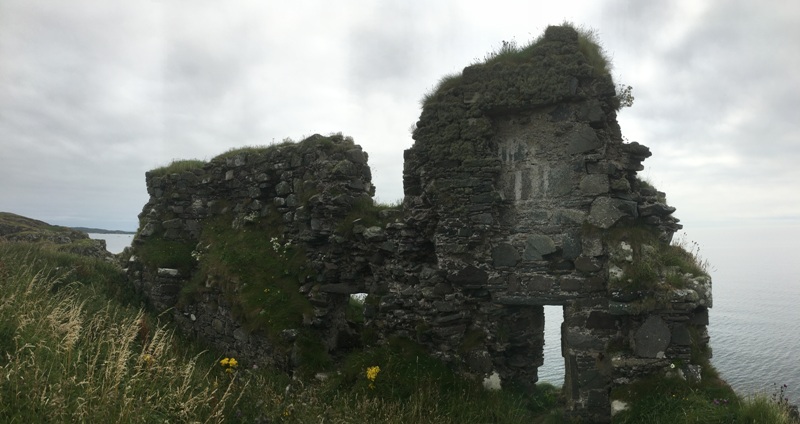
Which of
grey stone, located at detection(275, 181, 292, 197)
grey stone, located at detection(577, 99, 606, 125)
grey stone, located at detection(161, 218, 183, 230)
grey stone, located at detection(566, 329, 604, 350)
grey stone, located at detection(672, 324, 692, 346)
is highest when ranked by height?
grey stone, located at detection(577, 99, 606, 125)

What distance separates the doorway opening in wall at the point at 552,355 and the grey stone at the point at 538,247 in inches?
133

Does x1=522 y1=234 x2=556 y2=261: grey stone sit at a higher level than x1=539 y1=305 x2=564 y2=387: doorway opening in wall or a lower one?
higher

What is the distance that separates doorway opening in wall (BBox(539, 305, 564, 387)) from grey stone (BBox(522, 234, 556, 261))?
338cm

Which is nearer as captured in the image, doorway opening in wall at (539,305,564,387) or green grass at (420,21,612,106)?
green grass at (420,21,612,106)

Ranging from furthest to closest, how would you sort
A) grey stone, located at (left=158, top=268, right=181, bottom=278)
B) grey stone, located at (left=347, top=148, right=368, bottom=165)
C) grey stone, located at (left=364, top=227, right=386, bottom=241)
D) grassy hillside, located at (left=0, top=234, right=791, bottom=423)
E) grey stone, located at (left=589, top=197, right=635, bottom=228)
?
grey stone, located at (left=158, top=268, right=181, bottom=278)
grey stone, located at (left=347, top=148, right=368, bottom=165)
grey stone, located at (left=364, top=227, right=386, bottom=241)
grey stone, located at (left=589, top=197, right=635, bottom=228)
grassy hillside, located at (left=0, top=234, right=791, bottom=423)

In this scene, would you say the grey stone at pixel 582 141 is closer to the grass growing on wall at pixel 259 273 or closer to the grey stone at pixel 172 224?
the grass growing on wall at pixel 259 273

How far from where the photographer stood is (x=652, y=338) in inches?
271

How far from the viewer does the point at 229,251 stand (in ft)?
39.8

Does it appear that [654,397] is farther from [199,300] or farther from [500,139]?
[199,300]

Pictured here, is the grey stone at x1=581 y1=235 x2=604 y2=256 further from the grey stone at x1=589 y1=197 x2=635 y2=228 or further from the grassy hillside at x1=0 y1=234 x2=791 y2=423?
the grassy hillside at x1=0 y1=234 x2=791 y2=423

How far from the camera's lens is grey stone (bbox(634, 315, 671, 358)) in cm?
682


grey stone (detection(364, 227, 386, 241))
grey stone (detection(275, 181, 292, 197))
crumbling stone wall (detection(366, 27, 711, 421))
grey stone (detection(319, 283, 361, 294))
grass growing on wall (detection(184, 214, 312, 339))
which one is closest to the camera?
crumbling stone wall (detection(366, 27, 711, 421))

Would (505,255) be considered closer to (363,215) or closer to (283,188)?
(363,215)

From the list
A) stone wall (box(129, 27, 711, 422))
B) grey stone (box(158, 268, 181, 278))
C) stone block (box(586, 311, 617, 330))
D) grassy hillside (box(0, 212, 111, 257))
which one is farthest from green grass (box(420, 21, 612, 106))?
grassy hillside (box(0, 212, 111, 257))
